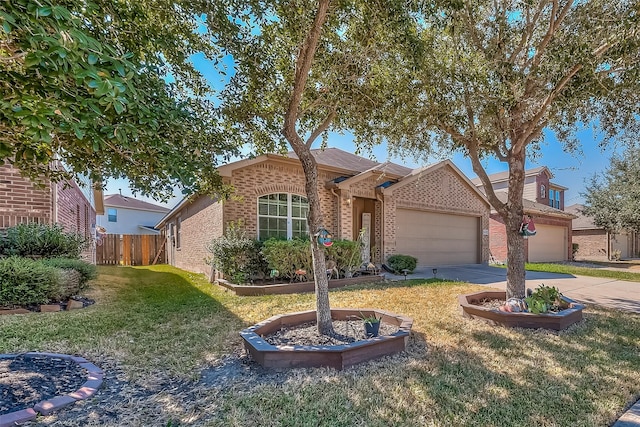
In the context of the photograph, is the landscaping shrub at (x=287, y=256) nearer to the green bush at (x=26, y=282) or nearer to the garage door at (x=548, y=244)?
the green bush at (x=26, y=282)

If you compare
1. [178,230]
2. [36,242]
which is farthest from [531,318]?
[178,230]

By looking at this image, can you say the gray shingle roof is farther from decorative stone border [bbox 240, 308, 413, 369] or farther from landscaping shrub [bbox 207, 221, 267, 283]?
decorative stone border [bbox 240, 308, 413, 369]

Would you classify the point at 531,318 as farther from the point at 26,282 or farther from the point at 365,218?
the point at 26,282

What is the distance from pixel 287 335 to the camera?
466 centimetres

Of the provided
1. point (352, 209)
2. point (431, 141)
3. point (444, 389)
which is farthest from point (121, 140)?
point (352, 209)

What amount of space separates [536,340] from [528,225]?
83.7 inches

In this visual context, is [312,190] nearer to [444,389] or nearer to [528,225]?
[444,389]

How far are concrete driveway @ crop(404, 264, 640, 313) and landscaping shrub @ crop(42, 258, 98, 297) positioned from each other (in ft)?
29.2

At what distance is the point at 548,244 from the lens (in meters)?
21.0

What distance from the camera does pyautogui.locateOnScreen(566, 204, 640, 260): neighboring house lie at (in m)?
26.1

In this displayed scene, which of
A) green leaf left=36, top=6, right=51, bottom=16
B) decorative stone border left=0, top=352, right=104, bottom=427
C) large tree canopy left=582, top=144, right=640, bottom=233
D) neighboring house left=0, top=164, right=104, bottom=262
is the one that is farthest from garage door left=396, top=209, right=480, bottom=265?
green leaf left=36, top=6, right=51, bottom=16

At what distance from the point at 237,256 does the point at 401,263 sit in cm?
607

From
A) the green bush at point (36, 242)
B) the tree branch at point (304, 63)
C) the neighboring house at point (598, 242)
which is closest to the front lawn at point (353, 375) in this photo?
the green bush at point (36, 242)

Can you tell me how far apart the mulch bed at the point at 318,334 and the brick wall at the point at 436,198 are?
7958 mm
